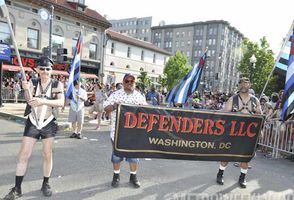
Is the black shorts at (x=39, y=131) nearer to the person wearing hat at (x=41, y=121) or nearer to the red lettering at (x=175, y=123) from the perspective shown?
the person wearing hat at (x=41, y=121)

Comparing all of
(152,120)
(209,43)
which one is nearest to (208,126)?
(152,120)

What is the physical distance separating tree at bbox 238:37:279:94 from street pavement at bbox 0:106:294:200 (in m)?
32.5

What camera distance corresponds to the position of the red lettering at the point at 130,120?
5215mm

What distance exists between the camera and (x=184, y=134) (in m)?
5.56

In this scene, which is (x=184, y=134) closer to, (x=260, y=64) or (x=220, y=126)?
(x=220, y=126)

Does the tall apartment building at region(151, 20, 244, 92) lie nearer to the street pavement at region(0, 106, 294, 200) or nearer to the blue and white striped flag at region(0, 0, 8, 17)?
the street pavement at region(0, 106, 294, 200)

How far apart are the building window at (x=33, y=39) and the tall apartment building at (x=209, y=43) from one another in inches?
2438

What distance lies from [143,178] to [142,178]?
2 cm

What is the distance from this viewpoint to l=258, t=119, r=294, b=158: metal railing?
888cm

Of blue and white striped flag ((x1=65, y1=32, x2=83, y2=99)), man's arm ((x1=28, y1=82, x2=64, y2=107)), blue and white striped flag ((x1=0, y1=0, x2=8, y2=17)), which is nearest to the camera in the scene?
blue and white striped flag ((x1=0, y1=0, x2=8, y2=17))

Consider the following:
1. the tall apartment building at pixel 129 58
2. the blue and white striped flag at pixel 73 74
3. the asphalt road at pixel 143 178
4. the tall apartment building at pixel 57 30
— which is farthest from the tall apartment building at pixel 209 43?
the asphalt road at pixel 143 178

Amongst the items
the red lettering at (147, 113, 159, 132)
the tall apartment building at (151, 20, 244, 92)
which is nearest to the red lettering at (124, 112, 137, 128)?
the red lettering at (147, 113, 159, 132)

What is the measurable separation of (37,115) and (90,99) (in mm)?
18257

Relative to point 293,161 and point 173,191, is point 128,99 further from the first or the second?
point 293,161
